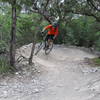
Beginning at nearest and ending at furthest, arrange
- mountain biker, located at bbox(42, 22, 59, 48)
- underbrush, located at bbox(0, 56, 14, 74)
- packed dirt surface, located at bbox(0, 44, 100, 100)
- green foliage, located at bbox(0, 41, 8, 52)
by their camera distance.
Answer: packed dirt surface, located at bbox(0, 44, 100, 100)
underbrush, located at bbox(0, 56, 14, 74)
green foliage, located at bbox(0, 41, 8, 52)
mountain biker, located at bbox(42, 22, 59, 48)

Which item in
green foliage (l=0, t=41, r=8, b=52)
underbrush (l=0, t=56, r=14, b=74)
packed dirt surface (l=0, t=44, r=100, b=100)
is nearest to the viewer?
packed dirt surface (l=0, t=44, r=100, b=100)

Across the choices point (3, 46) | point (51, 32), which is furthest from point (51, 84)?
point (51, 32)

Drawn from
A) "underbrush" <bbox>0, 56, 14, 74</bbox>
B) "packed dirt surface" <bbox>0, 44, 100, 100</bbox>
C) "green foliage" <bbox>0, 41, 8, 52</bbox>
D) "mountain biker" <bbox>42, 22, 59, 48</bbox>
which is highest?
"mountain biker" <bbox>42, 22, 59, 48</bbox>

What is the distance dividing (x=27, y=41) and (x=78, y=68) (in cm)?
653

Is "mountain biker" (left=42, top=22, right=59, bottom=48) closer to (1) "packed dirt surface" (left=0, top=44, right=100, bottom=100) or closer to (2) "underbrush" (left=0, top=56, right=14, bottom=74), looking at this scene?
(1) "packed dirt surface" (left=0, top=44, right=100, bottom=100)

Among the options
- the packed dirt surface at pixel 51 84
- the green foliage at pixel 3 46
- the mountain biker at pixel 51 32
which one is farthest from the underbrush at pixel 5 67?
the mountain biker at pixel 51 32

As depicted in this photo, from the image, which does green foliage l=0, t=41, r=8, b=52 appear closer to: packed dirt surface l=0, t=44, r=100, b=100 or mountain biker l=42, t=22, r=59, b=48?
packed dirt surface l=0, t=44, r=100, b=100

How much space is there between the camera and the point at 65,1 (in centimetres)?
1255

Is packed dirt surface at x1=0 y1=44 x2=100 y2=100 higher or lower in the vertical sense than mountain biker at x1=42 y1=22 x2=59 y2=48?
lower

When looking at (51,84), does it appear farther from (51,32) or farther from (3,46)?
(51,32)

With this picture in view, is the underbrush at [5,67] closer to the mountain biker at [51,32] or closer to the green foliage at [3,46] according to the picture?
the green foliage at [3,46]

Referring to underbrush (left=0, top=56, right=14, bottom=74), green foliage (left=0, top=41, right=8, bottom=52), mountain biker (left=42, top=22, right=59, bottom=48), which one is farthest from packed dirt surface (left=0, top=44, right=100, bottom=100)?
mountain biker (left=42, top=22, right=59, bottom=48)

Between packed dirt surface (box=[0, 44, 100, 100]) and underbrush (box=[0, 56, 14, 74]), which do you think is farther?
underbrush (box=[0, 56, 14, 74])

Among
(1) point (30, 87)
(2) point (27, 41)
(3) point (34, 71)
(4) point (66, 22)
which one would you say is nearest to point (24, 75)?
(3) point (34, 71)
